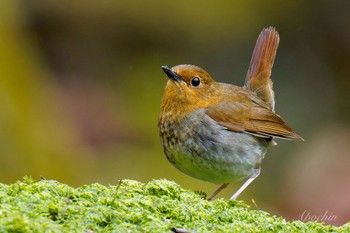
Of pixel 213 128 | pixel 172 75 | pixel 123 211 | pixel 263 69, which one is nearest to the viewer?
pixel 123 211

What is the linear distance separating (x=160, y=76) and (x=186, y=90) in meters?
4.95

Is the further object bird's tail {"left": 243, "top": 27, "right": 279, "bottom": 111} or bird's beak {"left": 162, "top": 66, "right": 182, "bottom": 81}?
bird's tail {"left": 243, "top": 27, "right": 279, "bottom": 111}


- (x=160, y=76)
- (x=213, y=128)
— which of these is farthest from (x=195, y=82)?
(x=160, y=76)

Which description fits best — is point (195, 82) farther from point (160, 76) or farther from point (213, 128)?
point (160, 76)

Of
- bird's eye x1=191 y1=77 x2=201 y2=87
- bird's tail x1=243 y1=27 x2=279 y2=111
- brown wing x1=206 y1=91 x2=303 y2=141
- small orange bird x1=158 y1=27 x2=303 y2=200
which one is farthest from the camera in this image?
bird's tail x1=243 y1=27 x2=279 y2=111

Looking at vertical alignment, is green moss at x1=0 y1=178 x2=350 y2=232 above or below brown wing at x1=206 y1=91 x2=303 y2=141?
below

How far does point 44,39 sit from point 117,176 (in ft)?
12.6

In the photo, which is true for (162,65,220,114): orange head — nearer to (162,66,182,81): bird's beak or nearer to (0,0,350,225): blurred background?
(162,66,182,81): bird's beak

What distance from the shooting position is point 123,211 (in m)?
3.00

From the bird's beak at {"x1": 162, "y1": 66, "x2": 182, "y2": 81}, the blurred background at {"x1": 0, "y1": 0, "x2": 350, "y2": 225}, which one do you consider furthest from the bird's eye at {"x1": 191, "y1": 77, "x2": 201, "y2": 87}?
the blurred background at {"x1": 0, "y1": 0, "x2": 350, "y2": 225}

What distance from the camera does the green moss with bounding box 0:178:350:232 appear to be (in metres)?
2.76

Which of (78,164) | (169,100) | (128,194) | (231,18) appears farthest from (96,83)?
(128,194)

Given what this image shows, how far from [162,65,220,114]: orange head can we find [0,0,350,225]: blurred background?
2.53m

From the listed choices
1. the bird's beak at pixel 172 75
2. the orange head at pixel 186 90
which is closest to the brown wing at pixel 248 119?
the orange head at pixel 186 90
